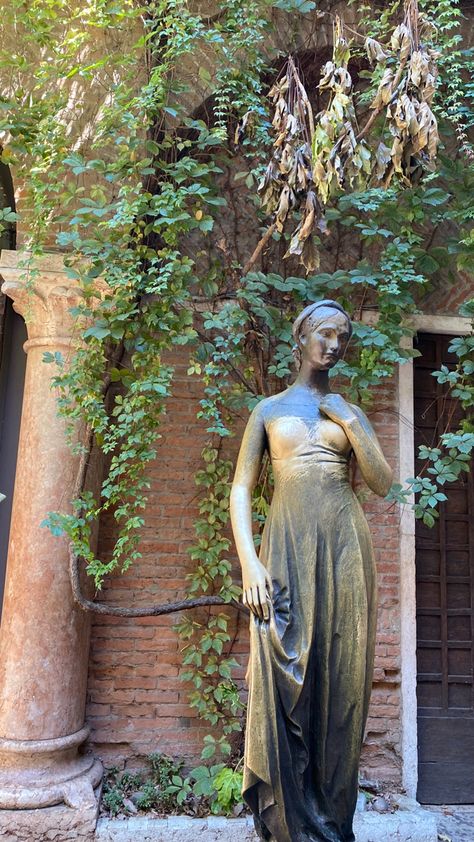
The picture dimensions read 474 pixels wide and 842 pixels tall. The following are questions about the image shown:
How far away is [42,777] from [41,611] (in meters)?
0.82

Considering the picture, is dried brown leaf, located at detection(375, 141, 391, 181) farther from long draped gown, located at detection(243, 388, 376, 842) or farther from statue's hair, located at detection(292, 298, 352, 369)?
long draped gown, located at detection(243, 388, 376, 842)

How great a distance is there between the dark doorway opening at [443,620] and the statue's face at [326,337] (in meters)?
2.22

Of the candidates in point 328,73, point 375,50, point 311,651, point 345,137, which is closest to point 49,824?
point 311,651

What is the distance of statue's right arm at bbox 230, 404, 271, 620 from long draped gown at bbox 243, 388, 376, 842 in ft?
0.21

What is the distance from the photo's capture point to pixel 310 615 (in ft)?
6.82

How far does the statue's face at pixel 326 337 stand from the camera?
7.57 ft

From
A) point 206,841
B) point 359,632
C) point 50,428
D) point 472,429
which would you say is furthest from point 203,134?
point 206,841

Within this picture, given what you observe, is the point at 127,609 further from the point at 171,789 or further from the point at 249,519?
the point at 249,519

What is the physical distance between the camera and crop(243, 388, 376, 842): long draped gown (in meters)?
2.00

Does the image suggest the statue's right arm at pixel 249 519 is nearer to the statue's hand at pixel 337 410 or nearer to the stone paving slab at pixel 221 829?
the statue's hand at pixel 337 410

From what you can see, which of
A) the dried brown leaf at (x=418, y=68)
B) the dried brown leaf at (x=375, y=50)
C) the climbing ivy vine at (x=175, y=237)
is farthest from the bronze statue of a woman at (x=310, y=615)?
the dried brown leaf at (x=375, y=50)

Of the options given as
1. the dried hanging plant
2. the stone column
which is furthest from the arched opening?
the dried hanging plant

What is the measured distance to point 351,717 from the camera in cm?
208

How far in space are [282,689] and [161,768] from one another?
210 centimetres
